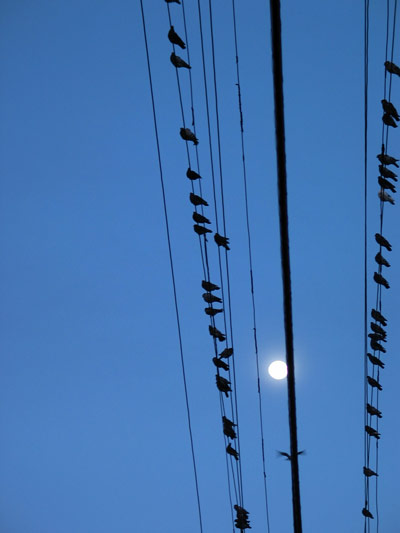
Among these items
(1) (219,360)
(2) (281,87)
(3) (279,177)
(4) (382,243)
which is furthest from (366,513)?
(2) (281,87)

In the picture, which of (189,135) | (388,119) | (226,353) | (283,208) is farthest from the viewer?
(226,353)

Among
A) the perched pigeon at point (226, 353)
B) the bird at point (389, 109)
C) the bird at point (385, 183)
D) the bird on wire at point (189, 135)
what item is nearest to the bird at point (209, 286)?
the perched pigeon at point (226, 353)

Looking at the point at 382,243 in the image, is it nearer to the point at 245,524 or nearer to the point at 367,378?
the point at 367,378

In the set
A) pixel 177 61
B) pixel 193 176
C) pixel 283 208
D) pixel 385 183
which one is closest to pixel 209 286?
pixel 193 176

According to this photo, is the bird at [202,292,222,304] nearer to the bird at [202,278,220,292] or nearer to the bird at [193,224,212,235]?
the bird at [202,278,220,292]

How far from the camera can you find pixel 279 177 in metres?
4.70

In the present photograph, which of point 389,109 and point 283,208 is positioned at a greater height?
point 389,109

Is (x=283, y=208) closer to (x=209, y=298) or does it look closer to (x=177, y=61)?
(x=177, y=61)

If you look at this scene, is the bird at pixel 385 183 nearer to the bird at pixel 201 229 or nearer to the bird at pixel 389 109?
the bird at pixel 389 109

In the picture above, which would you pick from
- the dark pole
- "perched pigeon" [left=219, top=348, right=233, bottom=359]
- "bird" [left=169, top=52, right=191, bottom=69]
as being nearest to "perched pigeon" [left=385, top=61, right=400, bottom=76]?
"bird" [left=169, top=52, right=191, bottom=69]

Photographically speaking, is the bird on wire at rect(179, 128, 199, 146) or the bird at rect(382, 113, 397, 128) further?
the bird at rect(382, 113, 397, 128)

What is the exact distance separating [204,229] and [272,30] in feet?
9.76

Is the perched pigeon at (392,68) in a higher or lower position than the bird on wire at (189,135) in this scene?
higher

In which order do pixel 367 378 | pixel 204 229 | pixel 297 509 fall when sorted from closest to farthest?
1. pixel 297 509
2. pixel 204 229
3. pixel 367 378
